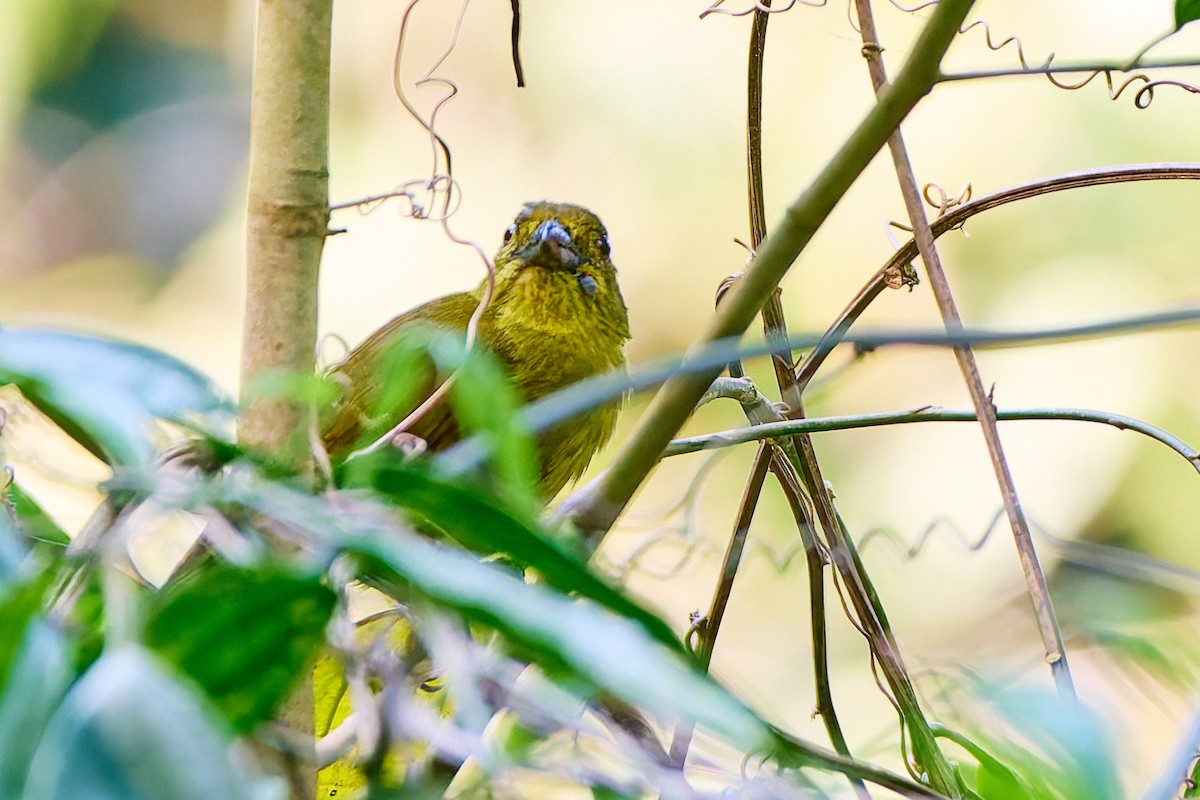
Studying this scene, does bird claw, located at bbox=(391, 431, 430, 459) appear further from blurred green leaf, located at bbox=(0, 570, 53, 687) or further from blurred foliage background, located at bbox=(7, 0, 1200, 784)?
blurred foliage background, located at bbox=(7, 0, 1200, 784)

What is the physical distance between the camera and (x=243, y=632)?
0.46m

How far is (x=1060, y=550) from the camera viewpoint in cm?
128

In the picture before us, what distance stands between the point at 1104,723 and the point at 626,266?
133 inches

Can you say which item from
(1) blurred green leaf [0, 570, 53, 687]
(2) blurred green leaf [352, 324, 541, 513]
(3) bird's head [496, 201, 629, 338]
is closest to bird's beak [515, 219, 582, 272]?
(3) bird's head [496, 201, 629, 338]

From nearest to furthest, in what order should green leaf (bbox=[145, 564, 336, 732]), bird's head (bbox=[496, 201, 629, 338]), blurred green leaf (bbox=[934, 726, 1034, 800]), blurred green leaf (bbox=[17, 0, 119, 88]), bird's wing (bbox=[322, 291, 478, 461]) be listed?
green leaf (bbox=[145, 564, 336, 732])
blurred green leaf (bbox=[934, 726, 1034, 800])
bird's wing (bbox=[322, 291, 478, 461])
bird's head (bbox=[496, 201, 629, 338])
blurred green leaf (bbox=[17, 0, 119, 88])

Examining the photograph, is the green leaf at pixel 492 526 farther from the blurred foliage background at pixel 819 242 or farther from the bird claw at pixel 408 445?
the blurred foliage background at pixel 819 242

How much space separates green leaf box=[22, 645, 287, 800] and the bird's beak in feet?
6.10

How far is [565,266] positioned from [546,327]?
6.0 inches

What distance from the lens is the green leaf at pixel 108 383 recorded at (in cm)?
44

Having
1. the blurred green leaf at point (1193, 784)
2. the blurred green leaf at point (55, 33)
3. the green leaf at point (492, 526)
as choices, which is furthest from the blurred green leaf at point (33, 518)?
the blurred green leaf at point (55, 33)

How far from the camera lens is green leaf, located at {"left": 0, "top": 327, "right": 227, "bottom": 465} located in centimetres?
44

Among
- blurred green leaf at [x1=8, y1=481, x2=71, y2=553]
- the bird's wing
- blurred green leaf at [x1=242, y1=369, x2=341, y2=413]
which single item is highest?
the bird's wing

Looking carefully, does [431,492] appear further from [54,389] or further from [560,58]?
[560,58]

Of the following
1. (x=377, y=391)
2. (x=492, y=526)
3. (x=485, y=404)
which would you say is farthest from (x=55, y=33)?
(x=492, y=526)
